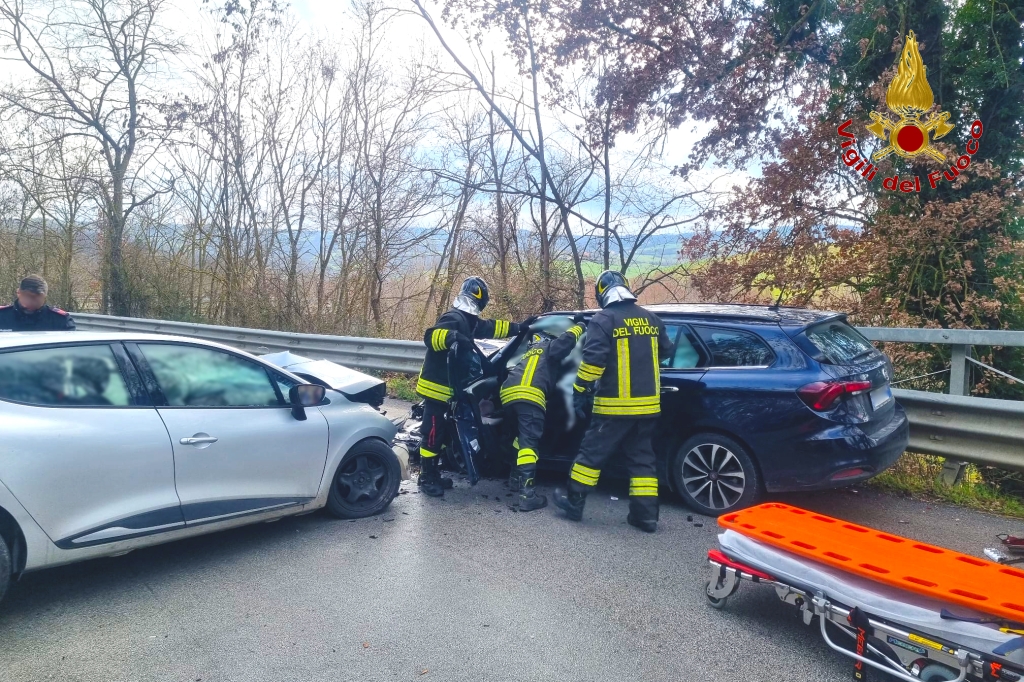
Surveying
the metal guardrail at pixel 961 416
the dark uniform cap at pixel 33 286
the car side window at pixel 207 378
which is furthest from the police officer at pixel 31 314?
the metal guardrail at pixel 961 416

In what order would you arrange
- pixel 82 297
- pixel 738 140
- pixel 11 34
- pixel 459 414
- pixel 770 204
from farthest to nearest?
pixel 82 297
pixel 11 34
pixel 738 140
pixel 770 204
pixel 459 414

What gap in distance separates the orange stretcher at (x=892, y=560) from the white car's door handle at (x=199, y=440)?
115 inches

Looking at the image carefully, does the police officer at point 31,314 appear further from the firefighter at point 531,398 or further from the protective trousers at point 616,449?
the protective trousers at point 616,449

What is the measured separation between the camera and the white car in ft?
12.3

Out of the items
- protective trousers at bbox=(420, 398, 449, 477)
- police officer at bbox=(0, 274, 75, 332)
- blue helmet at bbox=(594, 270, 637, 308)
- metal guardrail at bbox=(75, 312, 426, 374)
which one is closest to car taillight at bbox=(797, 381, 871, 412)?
blue helmet at bbox=(594, 270, 637, 308)

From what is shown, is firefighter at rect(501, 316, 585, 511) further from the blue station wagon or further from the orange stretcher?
the orange stretcher

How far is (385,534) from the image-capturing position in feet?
17.1

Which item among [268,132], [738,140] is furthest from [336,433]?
[268,132]

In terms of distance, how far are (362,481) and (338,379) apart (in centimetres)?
81

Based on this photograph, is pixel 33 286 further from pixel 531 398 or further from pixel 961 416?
pixel 961 416

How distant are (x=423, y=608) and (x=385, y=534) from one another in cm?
124

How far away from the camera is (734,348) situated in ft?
18.4

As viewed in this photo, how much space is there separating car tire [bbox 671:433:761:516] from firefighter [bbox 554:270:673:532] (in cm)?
32

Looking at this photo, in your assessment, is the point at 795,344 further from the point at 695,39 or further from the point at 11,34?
the point at 11,34
